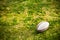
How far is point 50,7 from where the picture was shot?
12.0 feet

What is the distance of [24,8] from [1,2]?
610mm

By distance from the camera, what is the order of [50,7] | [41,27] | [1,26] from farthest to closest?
1. [50,7]
2. [1,26]
3. [41,27]

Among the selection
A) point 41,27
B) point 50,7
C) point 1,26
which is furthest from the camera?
point 50,7

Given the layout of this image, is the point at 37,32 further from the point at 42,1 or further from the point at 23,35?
the point at 42,1

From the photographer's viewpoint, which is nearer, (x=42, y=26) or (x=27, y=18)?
(x=42, y=26)

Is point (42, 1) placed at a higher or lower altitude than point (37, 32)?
higher

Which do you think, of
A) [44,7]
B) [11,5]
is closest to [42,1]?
[44,7]

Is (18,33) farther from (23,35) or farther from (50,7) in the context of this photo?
(50,7)

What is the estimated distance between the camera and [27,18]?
3402 mm

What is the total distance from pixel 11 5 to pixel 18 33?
0.87m

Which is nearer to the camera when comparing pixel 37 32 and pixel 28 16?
pixel 37 32

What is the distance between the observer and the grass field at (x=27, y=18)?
3.07 metres

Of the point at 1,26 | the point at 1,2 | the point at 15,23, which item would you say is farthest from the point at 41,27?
the point at 1,2

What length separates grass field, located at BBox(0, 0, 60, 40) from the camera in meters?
3.07
